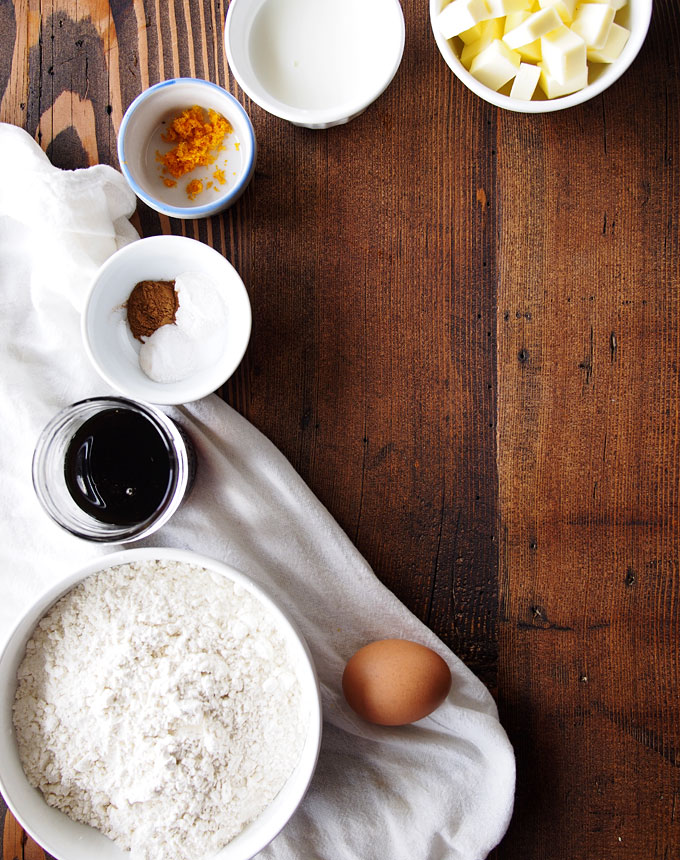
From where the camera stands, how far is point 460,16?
771 millimetres

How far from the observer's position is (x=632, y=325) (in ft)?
2.89

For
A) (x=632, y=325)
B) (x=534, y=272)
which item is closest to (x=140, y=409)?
(x=534, y=272)

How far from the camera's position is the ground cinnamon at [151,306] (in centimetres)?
81

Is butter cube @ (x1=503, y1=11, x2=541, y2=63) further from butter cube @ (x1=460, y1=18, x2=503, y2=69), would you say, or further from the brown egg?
the brown egg

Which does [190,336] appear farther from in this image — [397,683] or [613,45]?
[613,45]

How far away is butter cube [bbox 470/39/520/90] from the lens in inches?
30.7

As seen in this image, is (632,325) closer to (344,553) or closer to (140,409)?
(344,553)

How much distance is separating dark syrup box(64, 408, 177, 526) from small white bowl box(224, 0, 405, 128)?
16.5 inches

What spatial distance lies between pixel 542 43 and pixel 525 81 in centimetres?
4

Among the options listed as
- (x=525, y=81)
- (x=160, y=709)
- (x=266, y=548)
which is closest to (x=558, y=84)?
(x=525, y=81)

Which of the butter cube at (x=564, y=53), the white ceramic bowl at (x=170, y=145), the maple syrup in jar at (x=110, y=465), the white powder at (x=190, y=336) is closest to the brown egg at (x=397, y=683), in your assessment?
the maple syrup in jar at (x=110, y=465)

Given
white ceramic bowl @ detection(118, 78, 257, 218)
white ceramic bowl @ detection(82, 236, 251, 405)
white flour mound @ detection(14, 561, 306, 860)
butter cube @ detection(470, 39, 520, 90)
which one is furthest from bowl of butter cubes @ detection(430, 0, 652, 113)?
white flour mound @ detection(14, 561, 306, 860)

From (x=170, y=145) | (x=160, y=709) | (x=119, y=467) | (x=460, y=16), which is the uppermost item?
(x=460, y=16)

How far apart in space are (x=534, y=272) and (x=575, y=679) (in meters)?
0.52
